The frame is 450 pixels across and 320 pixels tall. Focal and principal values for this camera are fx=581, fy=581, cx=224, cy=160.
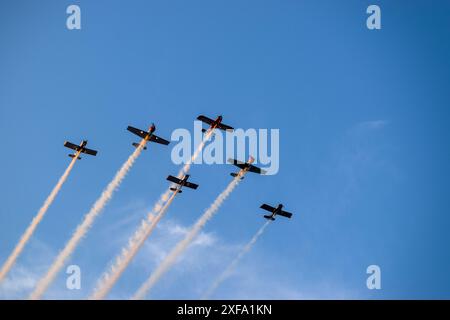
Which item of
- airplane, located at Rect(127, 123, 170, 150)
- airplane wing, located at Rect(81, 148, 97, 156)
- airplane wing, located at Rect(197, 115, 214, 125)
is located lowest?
airplane wing, located at Rect(81, 148, 97, 156)

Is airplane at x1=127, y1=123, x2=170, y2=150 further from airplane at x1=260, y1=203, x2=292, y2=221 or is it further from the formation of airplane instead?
airplane at x1=260, y1=203, x2=292, y2=221

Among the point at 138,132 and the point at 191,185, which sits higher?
the point at 138,132

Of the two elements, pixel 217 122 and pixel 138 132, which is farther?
pixel 217 122

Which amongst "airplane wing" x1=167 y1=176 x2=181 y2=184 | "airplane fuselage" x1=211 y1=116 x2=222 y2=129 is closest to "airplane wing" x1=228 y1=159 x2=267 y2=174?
"airplane fuselage" x1=211 y1=116 x2=222 y2=129

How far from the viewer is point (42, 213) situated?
309 feet

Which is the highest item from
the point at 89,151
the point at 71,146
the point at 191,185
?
the point at 71,146

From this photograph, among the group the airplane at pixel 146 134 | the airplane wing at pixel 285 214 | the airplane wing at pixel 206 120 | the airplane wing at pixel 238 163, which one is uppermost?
the airplane wing at pixel 206 120

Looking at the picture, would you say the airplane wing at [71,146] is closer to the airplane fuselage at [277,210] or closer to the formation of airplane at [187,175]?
the formation of airplane at [187,175]

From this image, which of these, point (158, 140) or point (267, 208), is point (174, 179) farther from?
point (267, 208)

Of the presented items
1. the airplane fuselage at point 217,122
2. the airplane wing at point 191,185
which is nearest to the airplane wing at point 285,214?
the airplane wing at point 191,185

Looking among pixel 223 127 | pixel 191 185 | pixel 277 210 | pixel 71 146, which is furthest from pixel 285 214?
pixel 71 146
